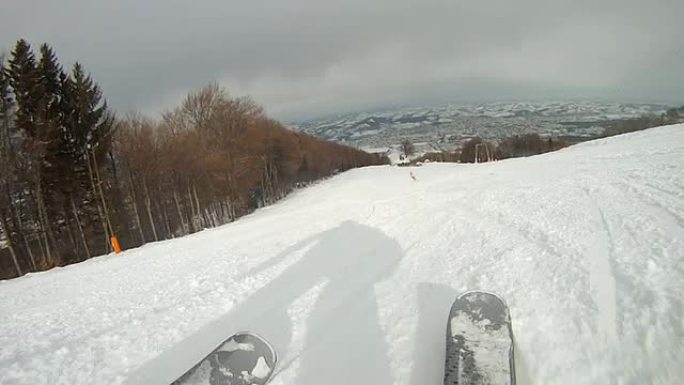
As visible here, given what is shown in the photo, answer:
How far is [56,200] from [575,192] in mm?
→ 25927

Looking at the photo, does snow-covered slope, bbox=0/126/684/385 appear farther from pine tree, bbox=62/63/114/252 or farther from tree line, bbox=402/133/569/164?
tree line, bbox=402/133/569/164

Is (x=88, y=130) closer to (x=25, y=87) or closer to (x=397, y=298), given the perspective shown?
(x=25, y=87)

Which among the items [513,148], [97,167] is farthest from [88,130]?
[513,148]

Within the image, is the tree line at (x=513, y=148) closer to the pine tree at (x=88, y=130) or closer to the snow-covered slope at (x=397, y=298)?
the pine tree at (x=88, y=130)

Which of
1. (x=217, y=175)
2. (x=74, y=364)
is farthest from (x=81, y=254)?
(x=74, y=364)

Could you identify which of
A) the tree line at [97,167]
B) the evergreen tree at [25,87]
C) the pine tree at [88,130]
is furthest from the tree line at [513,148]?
the evergreen tree at [25,87]

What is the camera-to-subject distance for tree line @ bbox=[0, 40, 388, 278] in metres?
16.1

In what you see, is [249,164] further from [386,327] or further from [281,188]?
[386,327]

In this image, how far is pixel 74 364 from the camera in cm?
373

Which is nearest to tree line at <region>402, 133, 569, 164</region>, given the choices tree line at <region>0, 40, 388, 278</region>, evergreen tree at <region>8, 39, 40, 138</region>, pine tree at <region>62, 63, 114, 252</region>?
tree line at <region>0, 40, 388, 278</region>

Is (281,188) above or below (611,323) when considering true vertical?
below

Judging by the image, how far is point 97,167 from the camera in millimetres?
19438

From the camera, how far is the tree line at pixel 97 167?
16.1 meters

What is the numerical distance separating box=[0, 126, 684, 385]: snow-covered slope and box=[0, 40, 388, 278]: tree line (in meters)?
12.7
